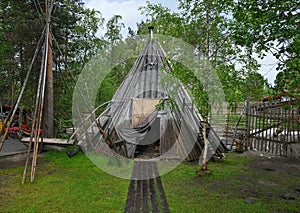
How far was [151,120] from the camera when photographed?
275 inches

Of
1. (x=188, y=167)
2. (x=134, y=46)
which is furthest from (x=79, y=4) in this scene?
(x=188, y=167)

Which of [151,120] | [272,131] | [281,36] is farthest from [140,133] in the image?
[281,36]

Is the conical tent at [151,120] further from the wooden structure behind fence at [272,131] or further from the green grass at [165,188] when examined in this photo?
the wooden structure behind fence at [272,131]

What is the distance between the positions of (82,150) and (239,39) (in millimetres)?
5314

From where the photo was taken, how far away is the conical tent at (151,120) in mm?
5762

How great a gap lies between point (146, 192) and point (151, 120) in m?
3.21

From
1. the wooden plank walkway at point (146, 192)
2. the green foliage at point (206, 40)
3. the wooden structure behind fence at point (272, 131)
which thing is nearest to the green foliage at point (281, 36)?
the green foliage at point (206, 40)

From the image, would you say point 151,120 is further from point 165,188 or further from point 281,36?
point 281,36

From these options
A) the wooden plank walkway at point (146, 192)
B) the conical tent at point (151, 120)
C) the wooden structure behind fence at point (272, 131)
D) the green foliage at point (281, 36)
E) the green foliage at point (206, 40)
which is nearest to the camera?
the green foliage at point (281, 36)

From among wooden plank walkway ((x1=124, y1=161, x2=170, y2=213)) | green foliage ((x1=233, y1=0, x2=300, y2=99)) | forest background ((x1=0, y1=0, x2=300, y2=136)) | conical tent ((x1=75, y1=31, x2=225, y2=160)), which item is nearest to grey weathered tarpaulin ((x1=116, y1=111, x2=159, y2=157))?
conical tent ((x1=75, y1=31, x2=225, y2=160))

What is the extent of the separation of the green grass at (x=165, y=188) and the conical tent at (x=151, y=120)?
0.67 m

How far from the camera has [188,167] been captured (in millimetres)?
5426

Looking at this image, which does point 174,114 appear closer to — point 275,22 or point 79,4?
point 275,22

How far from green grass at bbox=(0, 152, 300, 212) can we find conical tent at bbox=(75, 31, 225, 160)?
673mm
